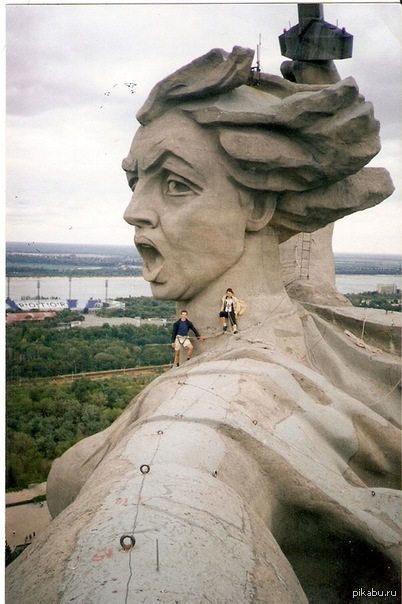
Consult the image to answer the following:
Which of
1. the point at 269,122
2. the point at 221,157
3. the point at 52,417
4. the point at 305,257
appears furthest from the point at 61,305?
the point at 269,122

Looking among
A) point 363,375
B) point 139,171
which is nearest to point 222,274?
point 139,171

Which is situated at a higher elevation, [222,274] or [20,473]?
[222,274]

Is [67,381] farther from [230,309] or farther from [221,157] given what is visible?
[221,157]

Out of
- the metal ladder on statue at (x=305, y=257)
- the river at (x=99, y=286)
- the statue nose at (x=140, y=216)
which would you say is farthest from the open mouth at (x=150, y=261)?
the metal ladder on statue at (x=305, y=257)

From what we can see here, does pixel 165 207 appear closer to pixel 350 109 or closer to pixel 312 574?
pixel 350 109

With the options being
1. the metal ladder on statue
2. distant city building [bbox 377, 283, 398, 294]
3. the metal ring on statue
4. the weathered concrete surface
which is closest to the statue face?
the weathered concrete surface

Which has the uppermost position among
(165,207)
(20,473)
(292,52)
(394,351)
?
(292,52)

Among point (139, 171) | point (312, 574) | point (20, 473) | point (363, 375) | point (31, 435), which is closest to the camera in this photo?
point (312, 574)

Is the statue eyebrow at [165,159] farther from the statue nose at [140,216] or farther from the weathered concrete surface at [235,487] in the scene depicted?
the weathered concrete surface at [235,487]
